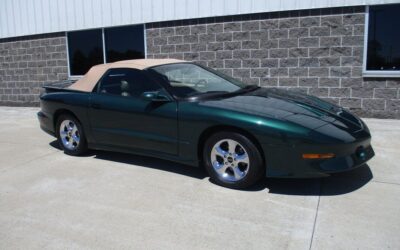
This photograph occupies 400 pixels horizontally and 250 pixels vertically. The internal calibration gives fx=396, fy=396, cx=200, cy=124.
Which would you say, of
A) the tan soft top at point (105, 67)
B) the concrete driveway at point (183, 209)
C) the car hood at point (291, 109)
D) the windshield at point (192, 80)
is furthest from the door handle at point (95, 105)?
the car hood at point (291, 109)

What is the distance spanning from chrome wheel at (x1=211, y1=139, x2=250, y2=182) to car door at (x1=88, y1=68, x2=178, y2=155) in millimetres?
582

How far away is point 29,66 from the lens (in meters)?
12.0

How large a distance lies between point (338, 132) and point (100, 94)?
3197mm

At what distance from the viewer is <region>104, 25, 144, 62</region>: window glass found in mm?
10086

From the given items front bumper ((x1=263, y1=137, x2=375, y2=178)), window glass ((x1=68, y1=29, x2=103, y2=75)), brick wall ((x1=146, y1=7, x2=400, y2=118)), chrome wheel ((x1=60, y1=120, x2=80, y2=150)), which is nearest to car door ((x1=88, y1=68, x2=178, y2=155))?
chrome wheel ((x1=60, y1=120, x2=80, y2=150))

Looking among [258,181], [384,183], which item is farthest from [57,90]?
[384,183]

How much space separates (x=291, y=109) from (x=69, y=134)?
134 inches

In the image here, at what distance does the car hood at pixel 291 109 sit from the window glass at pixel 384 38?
3217 mm

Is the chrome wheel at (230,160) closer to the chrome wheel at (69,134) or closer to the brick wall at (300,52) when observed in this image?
the chrome wheel at (69,134)

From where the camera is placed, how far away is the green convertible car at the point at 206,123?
3975mm

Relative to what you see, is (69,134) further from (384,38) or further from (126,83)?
(384,38)

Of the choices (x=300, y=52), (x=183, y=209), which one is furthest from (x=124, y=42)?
(x=183, y=209)

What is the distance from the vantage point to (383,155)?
17.7 feet

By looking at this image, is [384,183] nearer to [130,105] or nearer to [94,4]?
[130,105]
